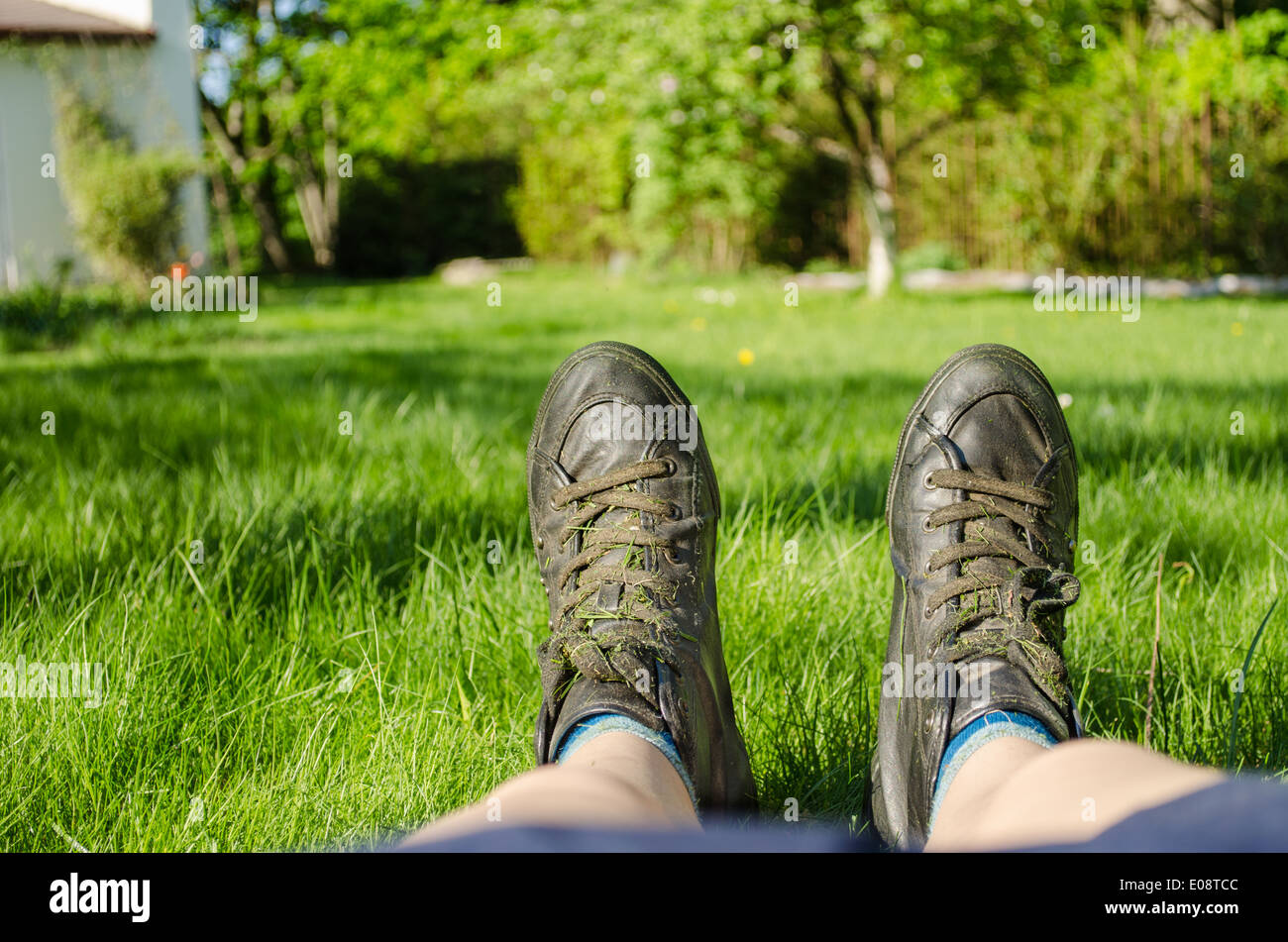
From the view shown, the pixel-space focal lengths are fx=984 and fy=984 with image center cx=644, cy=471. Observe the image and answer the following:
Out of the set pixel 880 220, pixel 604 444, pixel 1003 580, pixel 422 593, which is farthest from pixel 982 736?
pixel 880 220

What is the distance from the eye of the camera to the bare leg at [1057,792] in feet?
2.95

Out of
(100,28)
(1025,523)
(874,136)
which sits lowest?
(1025,523)

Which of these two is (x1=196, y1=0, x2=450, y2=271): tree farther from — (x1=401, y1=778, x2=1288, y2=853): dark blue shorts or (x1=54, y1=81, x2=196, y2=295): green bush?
(x1=401, y1=778, x2=1288, y2=853): dark blue shorts

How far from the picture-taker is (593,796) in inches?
38.4

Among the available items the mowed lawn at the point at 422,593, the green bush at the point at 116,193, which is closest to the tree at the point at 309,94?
the green bush at the point at 116,193

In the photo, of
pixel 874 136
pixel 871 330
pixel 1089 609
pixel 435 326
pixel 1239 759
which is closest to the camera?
pixel 1239 759

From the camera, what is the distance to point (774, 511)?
2.13 metres

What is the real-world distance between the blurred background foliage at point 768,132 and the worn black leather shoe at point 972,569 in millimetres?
3915

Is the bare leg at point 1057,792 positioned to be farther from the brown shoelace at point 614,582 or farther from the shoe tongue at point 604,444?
the shoe tongue at point 604,444

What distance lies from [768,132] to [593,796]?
9.85 metres

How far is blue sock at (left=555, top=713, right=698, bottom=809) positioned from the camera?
48.4 inches

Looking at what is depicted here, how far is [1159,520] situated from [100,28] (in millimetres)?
11885

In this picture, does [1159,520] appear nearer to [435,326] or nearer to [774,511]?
[774,511]
